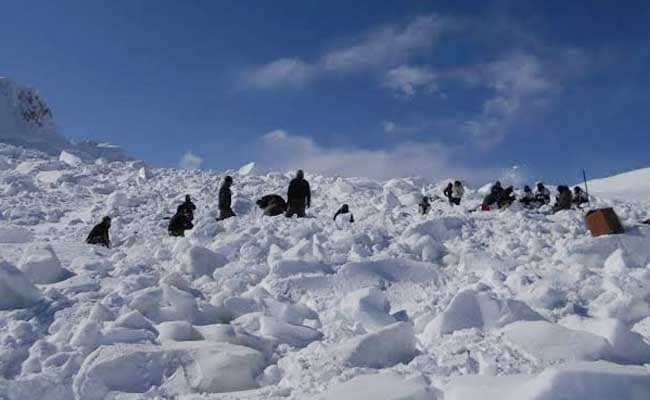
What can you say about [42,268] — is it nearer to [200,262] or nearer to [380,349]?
[200,262]

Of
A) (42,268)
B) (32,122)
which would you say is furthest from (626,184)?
(32,122)

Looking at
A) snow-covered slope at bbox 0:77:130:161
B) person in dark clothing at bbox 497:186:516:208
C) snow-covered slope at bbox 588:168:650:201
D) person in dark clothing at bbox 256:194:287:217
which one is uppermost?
snow-covered slope at bbox 0:77:130:161

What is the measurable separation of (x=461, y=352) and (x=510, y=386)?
1270 mm

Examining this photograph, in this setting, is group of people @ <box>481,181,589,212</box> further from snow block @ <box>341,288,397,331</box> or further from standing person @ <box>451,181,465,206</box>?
snow block @ <box>341,288,397,331</box>

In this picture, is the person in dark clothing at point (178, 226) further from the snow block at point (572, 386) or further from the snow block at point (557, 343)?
the snow block at point (572, 386)

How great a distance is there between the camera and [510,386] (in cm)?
484

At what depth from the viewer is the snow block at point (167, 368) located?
5934mm

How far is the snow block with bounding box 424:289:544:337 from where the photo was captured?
21.7 feet


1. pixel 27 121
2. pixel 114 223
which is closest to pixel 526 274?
pixel 114 223

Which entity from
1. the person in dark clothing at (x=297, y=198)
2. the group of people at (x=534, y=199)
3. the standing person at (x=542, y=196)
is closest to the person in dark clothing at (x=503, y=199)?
the group of people at (x=534, y=199)

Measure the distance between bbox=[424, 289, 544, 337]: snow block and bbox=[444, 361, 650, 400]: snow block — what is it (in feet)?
5.42

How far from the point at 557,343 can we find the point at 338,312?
254 cm

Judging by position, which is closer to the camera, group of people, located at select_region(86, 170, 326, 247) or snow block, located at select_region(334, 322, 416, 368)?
snow block, located at select_region(334, 322, 416, 368)

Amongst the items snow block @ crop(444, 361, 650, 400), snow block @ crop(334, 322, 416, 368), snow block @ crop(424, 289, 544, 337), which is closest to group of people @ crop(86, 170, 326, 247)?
snow block @ crop(424, 289, 544, 337)
